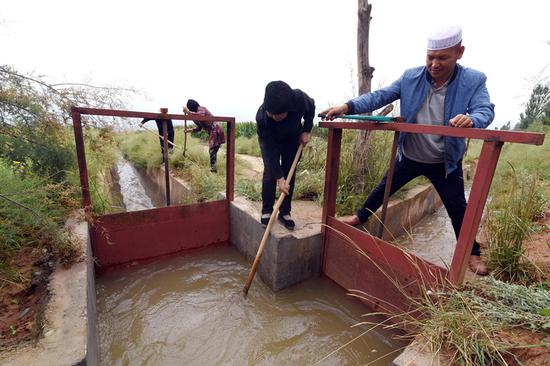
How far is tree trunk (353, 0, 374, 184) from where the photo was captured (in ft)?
11.4

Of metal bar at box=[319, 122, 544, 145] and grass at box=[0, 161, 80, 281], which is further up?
metal bar at box=[319, 122, 544, 145]

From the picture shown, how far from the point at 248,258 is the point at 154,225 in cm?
106

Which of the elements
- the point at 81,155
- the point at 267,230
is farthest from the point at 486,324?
the point at 81,155

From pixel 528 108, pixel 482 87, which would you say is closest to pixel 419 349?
pixel 482 87

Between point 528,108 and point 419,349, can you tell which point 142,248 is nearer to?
point 419,349

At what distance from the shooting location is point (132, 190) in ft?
22.2

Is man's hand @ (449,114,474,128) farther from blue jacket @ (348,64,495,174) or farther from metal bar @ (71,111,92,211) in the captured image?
metal bar @ (71,111,92,211)

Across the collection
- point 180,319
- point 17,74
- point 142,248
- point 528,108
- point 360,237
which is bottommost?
point 180,319

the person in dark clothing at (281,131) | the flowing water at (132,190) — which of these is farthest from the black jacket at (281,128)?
the flowing water at (132,190)

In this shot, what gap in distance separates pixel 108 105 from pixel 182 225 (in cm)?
141

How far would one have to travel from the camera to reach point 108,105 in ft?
8.45

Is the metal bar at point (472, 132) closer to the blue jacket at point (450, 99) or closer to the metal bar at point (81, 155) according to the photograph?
the blue jacket at point (450, 99)

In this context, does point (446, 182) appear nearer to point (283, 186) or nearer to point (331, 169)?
point (331, 169)

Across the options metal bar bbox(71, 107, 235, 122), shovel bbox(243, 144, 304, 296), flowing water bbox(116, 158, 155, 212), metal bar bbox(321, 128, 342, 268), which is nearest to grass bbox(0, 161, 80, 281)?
metal bar bbox(71, 107, 235, 122)
